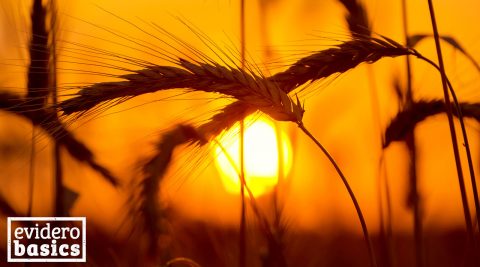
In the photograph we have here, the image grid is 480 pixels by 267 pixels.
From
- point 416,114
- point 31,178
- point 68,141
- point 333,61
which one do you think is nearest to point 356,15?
point 416,114

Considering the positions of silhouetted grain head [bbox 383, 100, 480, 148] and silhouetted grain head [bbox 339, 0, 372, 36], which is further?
silhouetted grain head [bbox 339, 0, 372, 36]

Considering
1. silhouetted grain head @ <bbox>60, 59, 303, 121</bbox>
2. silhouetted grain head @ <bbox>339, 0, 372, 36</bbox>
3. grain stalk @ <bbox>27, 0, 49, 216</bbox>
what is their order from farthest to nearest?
1. grain stalk @ <bbox>27, 0, 49, 216</bbox>
2. silhouetted grain head @ <bbox>339, 0, 372, 36</bbox>
3. silhouetted grain head @ <bbox>60, 59, 303, 121</bbox>

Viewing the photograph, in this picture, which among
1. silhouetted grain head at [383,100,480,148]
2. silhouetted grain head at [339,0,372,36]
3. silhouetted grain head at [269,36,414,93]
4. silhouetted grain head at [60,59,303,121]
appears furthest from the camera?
silhouetted grain head at [339,0,372,36]

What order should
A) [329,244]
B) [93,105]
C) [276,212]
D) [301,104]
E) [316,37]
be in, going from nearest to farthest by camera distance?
[93,105] < [301,104] < [316,37] < [276,212] < [329,244]

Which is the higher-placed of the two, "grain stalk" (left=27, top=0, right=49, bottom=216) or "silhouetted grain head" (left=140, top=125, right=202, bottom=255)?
"grain stalk" (left=27, top=0, right=49, bottom=216)

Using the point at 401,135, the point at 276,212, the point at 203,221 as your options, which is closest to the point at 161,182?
the point at 276,212

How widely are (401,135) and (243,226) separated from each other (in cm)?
54

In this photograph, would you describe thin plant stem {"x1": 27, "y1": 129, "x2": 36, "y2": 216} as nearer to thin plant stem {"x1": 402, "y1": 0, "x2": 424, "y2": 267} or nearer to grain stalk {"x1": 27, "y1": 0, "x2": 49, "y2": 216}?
grain stalk {"x1": 27, "y1": 0, "x2": 49, "y2": 216}

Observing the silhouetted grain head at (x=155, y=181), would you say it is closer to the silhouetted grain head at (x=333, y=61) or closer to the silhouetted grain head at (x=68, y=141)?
the silhouetted grain head at (x=68, y=141)

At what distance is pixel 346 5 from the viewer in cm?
187

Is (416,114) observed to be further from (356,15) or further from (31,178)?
(31,178)

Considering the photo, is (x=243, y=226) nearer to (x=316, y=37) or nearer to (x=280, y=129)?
(x=280, y=129)

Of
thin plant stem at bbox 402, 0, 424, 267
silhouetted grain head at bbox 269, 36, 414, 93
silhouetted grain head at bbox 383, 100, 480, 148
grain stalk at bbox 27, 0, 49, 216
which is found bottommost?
thin plant stem at bbox 402, 0, 424, 267

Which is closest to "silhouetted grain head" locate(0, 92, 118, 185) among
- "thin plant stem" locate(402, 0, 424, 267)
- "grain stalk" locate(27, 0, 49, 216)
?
"grain stalk" locate(27, 0, 49, 216)
